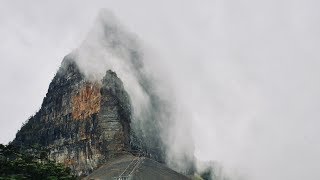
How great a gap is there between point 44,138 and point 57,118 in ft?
22.8

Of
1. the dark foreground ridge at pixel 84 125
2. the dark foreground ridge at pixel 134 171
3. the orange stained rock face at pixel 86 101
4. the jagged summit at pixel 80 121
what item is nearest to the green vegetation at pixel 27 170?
the dark foreground ridge at pixel 134 171

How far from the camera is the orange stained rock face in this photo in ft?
477

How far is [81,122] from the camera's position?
148m

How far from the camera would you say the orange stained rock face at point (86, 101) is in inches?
5730

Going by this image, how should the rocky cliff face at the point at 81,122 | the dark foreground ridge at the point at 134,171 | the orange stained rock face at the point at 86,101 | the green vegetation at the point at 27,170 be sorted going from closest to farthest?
1. the green vegetation at the point at 27,170
2. the dark foreground ridge at the point at 134,171
3. the rocky cliff face at the point at 81,122
4. the orange stained rock face at the point at 86,101

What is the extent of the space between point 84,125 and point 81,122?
186 cm

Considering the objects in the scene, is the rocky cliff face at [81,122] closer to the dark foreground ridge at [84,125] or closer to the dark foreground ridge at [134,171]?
the dark foreground ridge at [84,125]

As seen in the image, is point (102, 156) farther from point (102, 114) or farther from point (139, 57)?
point (139, 57)

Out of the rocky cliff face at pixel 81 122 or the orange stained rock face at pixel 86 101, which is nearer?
the rocky cliff face at pixel 81 122

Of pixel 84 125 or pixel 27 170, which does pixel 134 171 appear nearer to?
pixel 27 170

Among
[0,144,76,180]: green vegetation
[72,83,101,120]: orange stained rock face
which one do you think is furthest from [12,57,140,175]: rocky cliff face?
[0,144,76,180]: green vegetation

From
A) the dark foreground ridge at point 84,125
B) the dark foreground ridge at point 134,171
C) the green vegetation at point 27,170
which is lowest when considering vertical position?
the green vegetation at point 27,170

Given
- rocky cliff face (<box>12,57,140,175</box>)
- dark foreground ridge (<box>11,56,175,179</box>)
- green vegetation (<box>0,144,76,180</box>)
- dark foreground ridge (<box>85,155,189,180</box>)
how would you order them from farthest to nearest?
1. rocky cliff face (<box>12,57,140,175</box>)
2. dark foreground ridge (<box>11,56,175,179</box>)
3. dark foreground ridge (<box>85,155,189,180</box>)
4. green vegetation (<box>0,144,76,180</box>)

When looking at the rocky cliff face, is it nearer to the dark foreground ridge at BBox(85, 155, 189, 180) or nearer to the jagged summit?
the jagged summit
